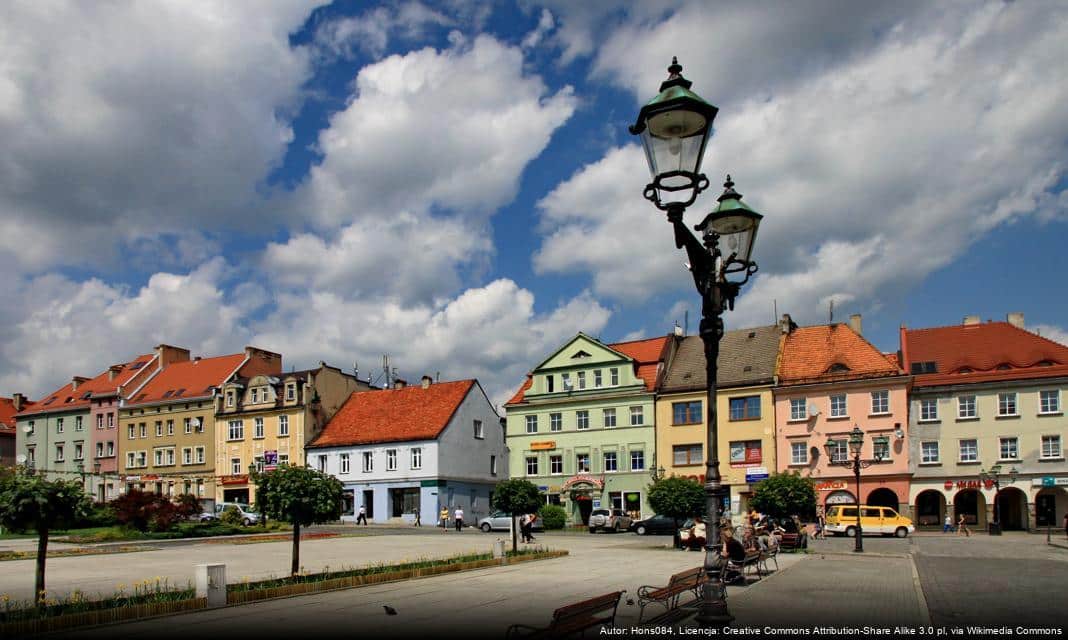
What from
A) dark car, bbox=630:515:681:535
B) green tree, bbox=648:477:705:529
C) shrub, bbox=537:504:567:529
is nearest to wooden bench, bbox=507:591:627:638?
green tree, bbox=648:477:705:529

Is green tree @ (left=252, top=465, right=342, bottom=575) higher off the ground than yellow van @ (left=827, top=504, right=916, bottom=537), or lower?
higher

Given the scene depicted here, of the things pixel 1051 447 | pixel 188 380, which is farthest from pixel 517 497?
pixel 188 380

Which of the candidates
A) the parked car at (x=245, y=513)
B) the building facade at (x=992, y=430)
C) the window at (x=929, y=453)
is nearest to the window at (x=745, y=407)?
the building facade at (x=992, y=430)

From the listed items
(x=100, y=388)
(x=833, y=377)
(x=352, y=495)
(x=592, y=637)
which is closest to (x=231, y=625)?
(x=592, y=637)

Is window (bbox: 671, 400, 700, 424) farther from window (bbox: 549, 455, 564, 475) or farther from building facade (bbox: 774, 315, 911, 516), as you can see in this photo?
window (bbox: 549, 455, 564, 475)

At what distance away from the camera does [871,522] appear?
149 ft

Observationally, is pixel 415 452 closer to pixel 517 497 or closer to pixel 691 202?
pixel 517 497

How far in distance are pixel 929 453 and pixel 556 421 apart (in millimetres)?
22574

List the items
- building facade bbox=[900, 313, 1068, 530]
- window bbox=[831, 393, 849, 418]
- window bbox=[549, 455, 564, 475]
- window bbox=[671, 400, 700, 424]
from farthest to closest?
window bbox=[549, 455, 564, 475] < window bbox=[671, 400, 700, 424] < window bbox=[831, 393, 849, 418] < building facade bbox=[900, 313, 1068, 530]

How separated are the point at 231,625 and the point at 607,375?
46933 mm

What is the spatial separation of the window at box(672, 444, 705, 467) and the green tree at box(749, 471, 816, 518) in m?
13.8

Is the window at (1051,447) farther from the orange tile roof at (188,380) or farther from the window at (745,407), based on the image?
the orange tile roof at (188,380)

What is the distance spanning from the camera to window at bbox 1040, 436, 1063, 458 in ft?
160

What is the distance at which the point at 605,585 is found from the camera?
20.3 metres
